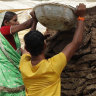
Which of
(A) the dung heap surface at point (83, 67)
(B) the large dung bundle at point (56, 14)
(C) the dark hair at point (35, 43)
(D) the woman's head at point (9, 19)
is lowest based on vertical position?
(A) the dung heap surface at point (83, 67)

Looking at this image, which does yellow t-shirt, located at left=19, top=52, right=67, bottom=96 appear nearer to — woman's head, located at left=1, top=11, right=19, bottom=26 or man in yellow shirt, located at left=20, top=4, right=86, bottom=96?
man in yellow shirt, located at left=20, top=4, right=86, bottom=96

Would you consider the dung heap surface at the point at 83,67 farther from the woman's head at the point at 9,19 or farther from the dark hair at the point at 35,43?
the dark hair at the point at 35,43

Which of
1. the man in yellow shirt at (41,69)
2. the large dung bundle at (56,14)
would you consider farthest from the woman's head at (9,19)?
the man in yellow shirt at (41,69)

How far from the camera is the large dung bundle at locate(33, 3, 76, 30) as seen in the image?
2363 mm

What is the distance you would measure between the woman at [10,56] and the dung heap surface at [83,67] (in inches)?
20.9

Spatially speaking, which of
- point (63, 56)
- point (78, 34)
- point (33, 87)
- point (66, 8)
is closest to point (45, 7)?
point (66, 8)

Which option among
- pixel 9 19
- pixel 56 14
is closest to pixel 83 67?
pixel 56 14

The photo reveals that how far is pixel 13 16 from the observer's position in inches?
119

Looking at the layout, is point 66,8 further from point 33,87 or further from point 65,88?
point 65,88

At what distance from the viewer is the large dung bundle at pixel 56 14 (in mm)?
2363

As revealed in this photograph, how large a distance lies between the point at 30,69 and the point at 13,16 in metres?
1.08

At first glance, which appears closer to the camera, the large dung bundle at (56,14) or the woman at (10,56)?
the large dung bundle at (56,14)

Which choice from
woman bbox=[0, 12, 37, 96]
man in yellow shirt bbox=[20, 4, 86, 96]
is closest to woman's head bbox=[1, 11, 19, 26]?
woman bbox=[0, 12, 37, 96]

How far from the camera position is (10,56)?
295 centimetres
